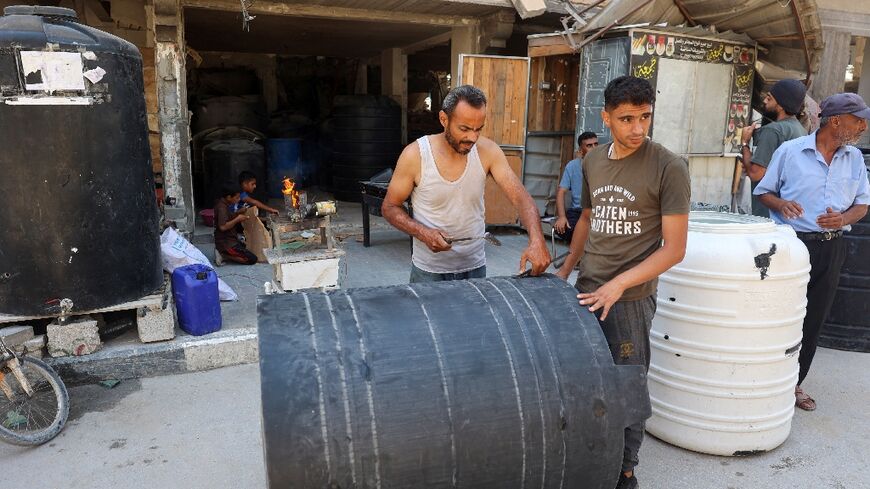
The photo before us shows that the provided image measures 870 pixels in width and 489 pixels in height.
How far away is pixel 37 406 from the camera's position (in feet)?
11.6

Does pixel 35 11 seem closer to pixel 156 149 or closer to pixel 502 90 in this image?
pixel 156 149

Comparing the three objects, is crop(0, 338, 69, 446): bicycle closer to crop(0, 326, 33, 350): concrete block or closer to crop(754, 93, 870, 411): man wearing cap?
crop(0, 326, 33, 350): concrete block

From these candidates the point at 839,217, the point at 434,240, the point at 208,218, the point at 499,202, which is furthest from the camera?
the point at 208,218

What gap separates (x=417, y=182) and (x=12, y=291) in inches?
105

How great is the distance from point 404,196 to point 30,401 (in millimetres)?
2507

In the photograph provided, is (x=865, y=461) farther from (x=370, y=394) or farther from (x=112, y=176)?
(x=112, y=176)

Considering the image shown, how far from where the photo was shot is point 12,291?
370cm

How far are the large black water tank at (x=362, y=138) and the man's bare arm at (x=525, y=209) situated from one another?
8485 millimetres

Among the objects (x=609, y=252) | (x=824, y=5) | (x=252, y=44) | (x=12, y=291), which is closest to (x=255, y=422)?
(x=12, y=291)

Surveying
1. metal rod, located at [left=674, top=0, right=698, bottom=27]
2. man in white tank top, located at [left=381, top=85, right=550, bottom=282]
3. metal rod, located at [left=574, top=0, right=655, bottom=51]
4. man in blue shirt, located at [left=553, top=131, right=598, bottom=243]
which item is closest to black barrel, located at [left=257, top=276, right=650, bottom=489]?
man in white tank top, located at [left=381, top=85, right=550, bottom=282]

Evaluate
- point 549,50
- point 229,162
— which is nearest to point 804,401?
point 549,50

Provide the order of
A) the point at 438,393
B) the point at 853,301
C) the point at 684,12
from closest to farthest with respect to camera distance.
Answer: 1. the point at 438,393
2. the point at 853,301
3. the point at 684,12

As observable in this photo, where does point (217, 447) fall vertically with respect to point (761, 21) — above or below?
below

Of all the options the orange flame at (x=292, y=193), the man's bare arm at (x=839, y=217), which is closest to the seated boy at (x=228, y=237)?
the orange flame at (x=292, y=193)
